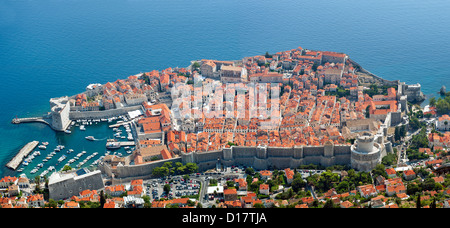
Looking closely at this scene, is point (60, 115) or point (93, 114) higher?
point (60, 115)

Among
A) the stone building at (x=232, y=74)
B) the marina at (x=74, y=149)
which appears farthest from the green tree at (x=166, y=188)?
the stone building at (x=232, y=74)

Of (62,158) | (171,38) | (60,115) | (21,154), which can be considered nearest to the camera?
(62,158)

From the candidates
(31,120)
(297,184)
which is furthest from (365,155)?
(31,120)

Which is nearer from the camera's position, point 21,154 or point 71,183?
point 71,183

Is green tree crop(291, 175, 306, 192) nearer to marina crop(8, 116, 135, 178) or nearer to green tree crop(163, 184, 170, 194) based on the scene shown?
green tree crop(163, 184, 170, 194)

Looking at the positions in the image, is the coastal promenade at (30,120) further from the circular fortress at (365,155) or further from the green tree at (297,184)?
the circular fortress at (365,155)

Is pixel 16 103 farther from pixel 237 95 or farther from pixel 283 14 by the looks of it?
pixel 283 14

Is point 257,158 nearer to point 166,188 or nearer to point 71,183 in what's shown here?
point 166,188

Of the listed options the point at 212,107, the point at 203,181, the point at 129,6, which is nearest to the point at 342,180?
the point at 203,181
